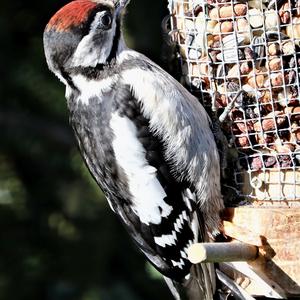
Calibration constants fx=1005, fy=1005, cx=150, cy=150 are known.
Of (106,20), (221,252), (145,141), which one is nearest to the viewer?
(221,252)

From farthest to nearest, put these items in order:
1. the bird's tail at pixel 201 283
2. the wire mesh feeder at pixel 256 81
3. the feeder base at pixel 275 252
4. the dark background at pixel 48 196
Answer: the dark background at pixel 48 196 < the bird's tail at pixel 201 283 < the wire mesh feeder at pixel 256 81 < the feeder base at pixel 275 252

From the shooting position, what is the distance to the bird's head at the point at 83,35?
379 centimetres

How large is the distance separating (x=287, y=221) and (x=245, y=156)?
40cm

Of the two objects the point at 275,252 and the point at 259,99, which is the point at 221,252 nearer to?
the point at 275,252

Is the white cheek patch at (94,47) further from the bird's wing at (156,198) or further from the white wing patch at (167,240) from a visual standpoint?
the white wing patch at (167,240)

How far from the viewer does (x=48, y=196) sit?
19.0 ft

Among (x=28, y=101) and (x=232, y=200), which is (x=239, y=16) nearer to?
(x=232, y=200)

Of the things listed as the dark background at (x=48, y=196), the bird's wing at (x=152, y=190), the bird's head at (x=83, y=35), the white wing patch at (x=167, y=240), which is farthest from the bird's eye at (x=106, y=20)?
the dark background at (x=48, y=196)

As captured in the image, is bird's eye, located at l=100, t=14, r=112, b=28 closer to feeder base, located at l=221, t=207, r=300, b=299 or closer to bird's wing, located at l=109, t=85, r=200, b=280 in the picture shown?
bird's wing, located at l=109, t=85, r=200, b=280

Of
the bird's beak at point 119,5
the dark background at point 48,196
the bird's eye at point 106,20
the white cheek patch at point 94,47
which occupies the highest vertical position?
the bird's beak at point 119,5

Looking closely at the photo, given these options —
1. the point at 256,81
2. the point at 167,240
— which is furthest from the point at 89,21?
the point at 167,240

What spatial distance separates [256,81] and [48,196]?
2.26 m

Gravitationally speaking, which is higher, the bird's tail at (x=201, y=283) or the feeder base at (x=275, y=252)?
the feeder base at (x=275, y=252)

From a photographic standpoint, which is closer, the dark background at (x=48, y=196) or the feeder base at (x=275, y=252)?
the feeder base at (x=275, y=252)
